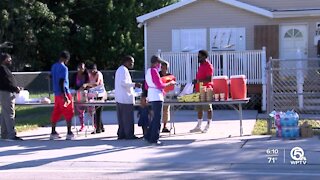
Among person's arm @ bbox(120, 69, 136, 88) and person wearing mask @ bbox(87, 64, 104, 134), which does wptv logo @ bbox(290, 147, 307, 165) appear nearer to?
person's arm @ bbox(120, 69, 136, 88)

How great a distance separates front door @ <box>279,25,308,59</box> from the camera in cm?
2069

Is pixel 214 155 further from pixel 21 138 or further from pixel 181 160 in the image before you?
pixel 21 138

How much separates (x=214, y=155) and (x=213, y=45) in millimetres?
11475

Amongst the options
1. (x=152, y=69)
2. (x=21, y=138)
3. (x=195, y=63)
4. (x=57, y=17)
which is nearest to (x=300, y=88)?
(x=195, y=63)

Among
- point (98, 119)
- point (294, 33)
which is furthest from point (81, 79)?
point (294, 33)

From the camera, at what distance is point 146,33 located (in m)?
21.8

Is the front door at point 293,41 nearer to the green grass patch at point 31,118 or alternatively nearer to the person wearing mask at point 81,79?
the green grass patch at point 31,118

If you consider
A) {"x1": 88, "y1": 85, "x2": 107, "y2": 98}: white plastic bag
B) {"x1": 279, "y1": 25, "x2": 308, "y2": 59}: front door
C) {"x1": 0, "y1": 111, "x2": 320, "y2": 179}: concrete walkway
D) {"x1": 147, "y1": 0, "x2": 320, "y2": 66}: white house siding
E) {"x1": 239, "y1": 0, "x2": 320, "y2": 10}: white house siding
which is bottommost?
{"x1": 0, "y1": 111, "x2": 320, "y2": 179}: concrete walkway

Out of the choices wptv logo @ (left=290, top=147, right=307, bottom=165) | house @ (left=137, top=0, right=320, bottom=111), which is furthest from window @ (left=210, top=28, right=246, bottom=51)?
wptv logo @ (left=290, top=147, right=307, bottom=165)

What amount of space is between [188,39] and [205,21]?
0.93 meters

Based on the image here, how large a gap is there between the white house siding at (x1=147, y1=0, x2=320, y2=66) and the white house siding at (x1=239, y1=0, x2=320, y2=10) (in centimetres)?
59

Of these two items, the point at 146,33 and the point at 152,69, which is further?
the point at 146,33

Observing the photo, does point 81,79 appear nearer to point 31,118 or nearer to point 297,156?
point 31,118

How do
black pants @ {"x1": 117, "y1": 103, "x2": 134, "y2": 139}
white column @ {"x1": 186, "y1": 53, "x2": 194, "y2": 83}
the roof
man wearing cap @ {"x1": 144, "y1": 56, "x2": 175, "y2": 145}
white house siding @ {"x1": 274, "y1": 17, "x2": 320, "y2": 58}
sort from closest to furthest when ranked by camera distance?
man wearing cap @ {"x1": 144, "y1": 56, "x2": 175, "y2": 145} < black pants @ {"x1": 117, "y1": 103, "x2": 134, "y2": 139} < white column @ {"x1": 186, "y1": 53, "x2": 194, "y2": 83} < the roof < white house siding @ {"x1": 274, "y1": 17, "x2": 320, "y2": 58}
